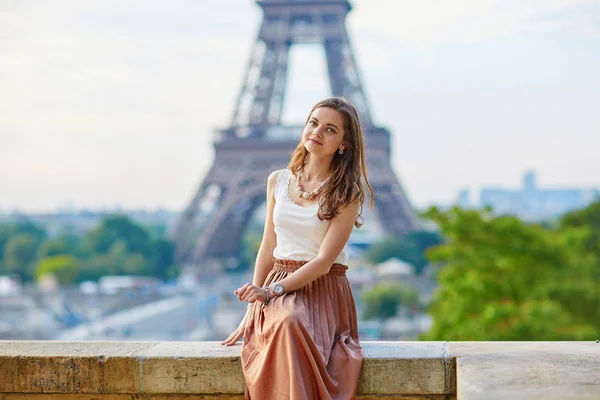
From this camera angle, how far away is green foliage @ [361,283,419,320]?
1811 inches

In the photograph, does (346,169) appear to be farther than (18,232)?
No

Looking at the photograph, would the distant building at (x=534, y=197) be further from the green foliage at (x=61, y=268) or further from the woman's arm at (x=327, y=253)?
the woman's arm at (x=327, y=253)

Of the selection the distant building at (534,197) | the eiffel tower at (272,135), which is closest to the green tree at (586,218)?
the eiffel tower at (272,135)

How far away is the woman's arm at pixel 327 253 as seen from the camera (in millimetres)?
4180

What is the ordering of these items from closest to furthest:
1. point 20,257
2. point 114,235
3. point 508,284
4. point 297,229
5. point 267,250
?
point 297,229 → point 267,250 → point 508,284 → point 114,235 → point 20,257

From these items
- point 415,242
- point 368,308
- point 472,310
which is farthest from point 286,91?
point 472,310

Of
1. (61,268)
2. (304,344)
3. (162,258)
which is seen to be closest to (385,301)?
(162,258)

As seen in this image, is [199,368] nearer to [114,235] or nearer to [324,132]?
[324,132]

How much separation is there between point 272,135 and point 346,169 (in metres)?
38.1

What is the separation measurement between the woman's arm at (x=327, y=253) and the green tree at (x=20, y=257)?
63.8 metres

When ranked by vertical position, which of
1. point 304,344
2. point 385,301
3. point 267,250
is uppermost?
point 267,250

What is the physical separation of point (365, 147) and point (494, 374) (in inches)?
45.7

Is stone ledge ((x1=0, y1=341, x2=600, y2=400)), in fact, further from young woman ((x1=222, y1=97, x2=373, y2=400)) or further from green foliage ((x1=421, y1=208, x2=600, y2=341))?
green foliage ((x1=421, y1=208, x2=600, y2=341))

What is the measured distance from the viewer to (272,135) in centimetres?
4234
